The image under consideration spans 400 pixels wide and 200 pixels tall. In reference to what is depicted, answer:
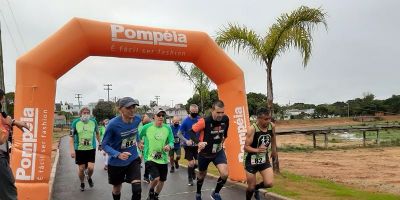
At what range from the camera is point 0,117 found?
6.17 meters

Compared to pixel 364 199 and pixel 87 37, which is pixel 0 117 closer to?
pixel 87 37

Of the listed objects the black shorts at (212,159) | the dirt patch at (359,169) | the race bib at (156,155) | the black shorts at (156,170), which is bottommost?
the dirt patch at (359,169)

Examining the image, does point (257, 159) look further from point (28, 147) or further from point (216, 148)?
point (28, 147)

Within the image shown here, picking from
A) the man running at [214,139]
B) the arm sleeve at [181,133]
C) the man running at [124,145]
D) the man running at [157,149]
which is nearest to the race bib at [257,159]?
the man running at [214,139]

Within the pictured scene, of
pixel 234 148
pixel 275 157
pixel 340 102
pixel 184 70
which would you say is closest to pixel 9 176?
pixel 234 148

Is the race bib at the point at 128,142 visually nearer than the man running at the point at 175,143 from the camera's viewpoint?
Yes

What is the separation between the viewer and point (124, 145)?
23.5 feet

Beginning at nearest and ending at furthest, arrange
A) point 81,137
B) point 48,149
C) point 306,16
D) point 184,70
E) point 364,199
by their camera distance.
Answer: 1. point 364,199
2. point 48,149
3. point 81,137
4. point 306,16
5. point 184,70

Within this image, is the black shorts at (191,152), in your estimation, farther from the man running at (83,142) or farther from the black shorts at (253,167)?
the black shorts at (253,167)

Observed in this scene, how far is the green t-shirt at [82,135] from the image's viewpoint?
1132cm

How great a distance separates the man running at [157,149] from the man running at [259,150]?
1610 millimetres

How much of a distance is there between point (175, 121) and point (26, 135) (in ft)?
19.5

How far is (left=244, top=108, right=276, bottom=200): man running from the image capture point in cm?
791

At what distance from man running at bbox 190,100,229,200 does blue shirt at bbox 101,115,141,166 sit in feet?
5.76
